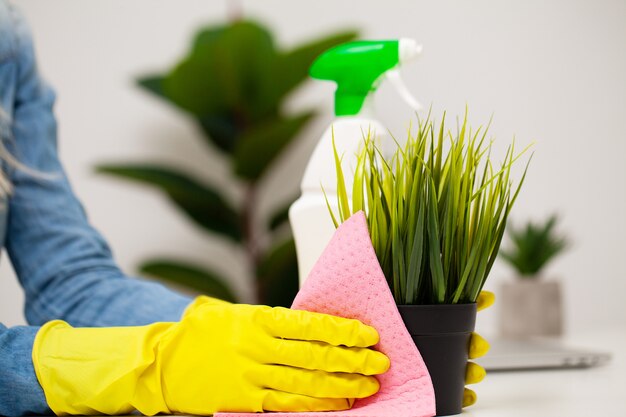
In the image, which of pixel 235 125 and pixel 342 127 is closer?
pixel 342 127

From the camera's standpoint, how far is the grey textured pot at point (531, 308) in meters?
1.40

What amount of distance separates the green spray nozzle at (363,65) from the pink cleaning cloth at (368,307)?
0.60 feet

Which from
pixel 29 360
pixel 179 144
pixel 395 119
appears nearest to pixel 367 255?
pixel 29 360

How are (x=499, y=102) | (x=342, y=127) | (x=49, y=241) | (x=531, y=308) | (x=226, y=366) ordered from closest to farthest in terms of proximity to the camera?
(x=226, y=366), (x=342, y=127), (x=49, y=241), (x=531, y=308), (x=499, y=102)

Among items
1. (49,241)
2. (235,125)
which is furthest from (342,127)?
(235,125)

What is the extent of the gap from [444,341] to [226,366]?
171mm

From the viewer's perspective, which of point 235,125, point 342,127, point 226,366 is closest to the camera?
point 226,366

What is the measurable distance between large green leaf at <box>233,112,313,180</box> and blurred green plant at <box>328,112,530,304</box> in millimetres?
1328

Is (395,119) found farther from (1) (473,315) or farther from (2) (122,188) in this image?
(1) (473,315)

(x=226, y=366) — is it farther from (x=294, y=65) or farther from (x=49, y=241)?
(x=294, y=65)

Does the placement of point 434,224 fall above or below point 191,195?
above

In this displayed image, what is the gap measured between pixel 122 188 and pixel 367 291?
66.8 inches

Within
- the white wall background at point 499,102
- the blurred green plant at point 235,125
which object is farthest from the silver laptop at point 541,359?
the blurred green plant at point 235,125

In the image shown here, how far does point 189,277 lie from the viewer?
76.4 inches
